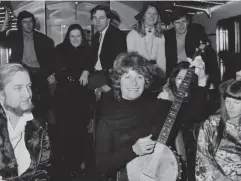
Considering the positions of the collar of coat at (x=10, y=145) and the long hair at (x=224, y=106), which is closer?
the collar of coat at (x=10, y=145)

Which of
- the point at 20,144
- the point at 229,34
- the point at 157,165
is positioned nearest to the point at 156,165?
the point at 157,165

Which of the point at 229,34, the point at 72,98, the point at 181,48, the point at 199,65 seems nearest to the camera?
the point at 199,65

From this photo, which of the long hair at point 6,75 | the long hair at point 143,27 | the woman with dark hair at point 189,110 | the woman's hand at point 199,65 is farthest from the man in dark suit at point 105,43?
the long hair at point 6,75

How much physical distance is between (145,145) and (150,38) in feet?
5.56

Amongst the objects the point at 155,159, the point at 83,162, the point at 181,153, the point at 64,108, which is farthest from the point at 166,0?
the point at 155,159

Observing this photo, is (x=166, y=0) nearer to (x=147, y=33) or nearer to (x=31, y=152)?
(x=147, y=33)

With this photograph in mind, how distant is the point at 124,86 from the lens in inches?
71.8

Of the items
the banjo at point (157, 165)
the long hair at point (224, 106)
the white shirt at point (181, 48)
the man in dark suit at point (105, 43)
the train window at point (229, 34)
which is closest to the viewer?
the banjo at point (157, 165)

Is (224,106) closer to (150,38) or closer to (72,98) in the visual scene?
(150,38)

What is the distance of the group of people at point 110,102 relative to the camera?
166 cm

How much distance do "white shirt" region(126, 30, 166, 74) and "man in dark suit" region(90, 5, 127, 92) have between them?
7 cm

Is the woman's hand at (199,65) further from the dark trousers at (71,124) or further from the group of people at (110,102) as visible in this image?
the dark trousers at (71,124)

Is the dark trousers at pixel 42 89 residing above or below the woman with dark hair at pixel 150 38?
below

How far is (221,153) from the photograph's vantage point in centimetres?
185
